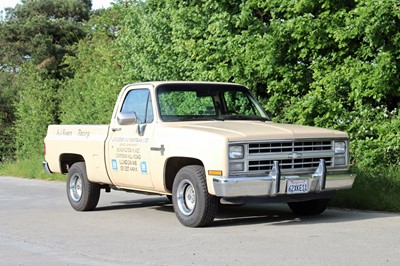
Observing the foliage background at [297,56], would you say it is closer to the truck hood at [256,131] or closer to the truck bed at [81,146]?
the truck hood at [256,131]

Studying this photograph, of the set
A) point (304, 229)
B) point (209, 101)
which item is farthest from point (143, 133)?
point (304, 229)

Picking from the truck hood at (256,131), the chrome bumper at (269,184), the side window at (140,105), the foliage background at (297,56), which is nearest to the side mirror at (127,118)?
the side window at (140,105)

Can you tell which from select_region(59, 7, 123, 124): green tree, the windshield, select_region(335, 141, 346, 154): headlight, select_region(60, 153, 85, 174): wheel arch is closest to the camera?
select_region(335, 141, 346, 154): headlight

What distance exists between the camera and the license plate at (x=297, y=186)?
34.3 ft

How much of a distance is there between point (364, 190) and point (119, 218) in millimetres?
3947

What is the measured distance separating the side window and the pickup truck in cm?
2

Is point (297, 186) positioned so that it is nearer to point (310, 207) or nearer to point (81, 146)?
point (310, 207)

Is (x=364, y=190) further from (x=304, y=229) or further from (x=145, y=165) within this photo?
(x=145, y=165)

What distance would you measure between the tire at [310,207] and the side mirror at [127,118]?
2720 mm

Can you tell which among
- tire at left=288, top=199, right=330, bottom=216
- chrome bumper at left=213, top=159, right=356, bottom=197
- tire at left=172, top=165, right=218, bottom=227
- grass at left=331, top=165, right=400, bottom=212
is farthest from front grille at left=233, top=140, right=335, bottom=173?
grass at left=331, top=165, right=400, bottom=212

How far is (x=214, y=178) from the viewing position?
10.3 metres

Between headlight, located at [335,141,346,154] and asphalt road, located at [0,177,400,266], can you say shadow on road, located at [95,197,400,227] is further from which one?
headlight, located at [335,141,346,154]

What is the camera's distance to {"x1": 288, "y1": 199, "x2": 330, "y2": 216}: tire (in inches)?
464

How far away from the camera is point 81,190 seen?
1356cm
